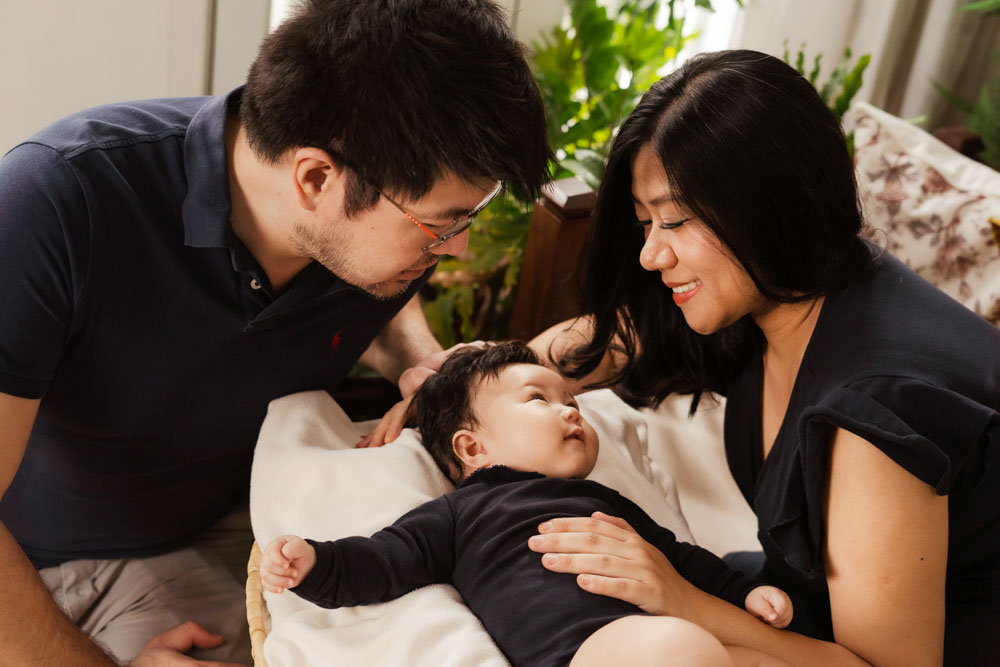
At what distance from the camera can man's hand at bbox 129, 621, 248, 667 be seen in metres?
1.72

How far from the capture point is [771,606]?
1.57 m

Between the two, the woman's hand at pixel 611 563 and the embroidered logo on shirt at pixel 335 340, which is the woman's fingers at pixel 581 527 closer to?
the woman's hand at pixel 611 563

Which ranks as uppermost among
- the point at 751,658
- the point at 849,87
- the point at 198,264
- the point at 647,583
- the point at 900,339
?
the point at 849,87

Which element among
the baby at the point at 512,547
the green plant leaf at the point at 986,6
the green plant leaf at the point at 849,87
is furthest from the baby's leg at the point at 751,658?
the green plant leaf at the point at 986,6

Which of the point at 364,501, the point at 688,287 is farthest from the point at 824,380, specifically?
the point at 364,501

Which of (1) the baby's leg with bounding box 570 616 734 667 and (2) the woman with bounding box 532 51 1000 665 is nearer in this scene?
(1) the baby's leg with bounding box 570 616 734 667

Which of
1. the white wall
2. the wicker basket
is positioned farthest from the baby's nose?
the white wall

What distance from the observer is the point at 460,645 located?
4.63ft

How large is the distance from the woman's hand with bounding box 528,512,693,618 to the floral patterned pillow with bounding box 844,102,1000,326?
1.26 metres

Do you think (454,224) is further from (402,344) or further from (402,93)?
(402,344)

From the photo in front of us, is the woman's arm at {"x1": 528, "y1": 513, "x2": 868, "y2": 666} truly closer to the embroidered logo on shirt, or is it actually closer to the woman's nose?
the woman's nose

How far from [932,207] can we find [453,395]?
5.08ft

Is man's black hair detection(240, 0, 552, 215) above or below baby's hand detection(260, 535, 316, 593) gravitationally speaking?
above

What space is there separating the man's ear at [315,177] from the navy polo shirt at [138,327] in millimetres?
146
